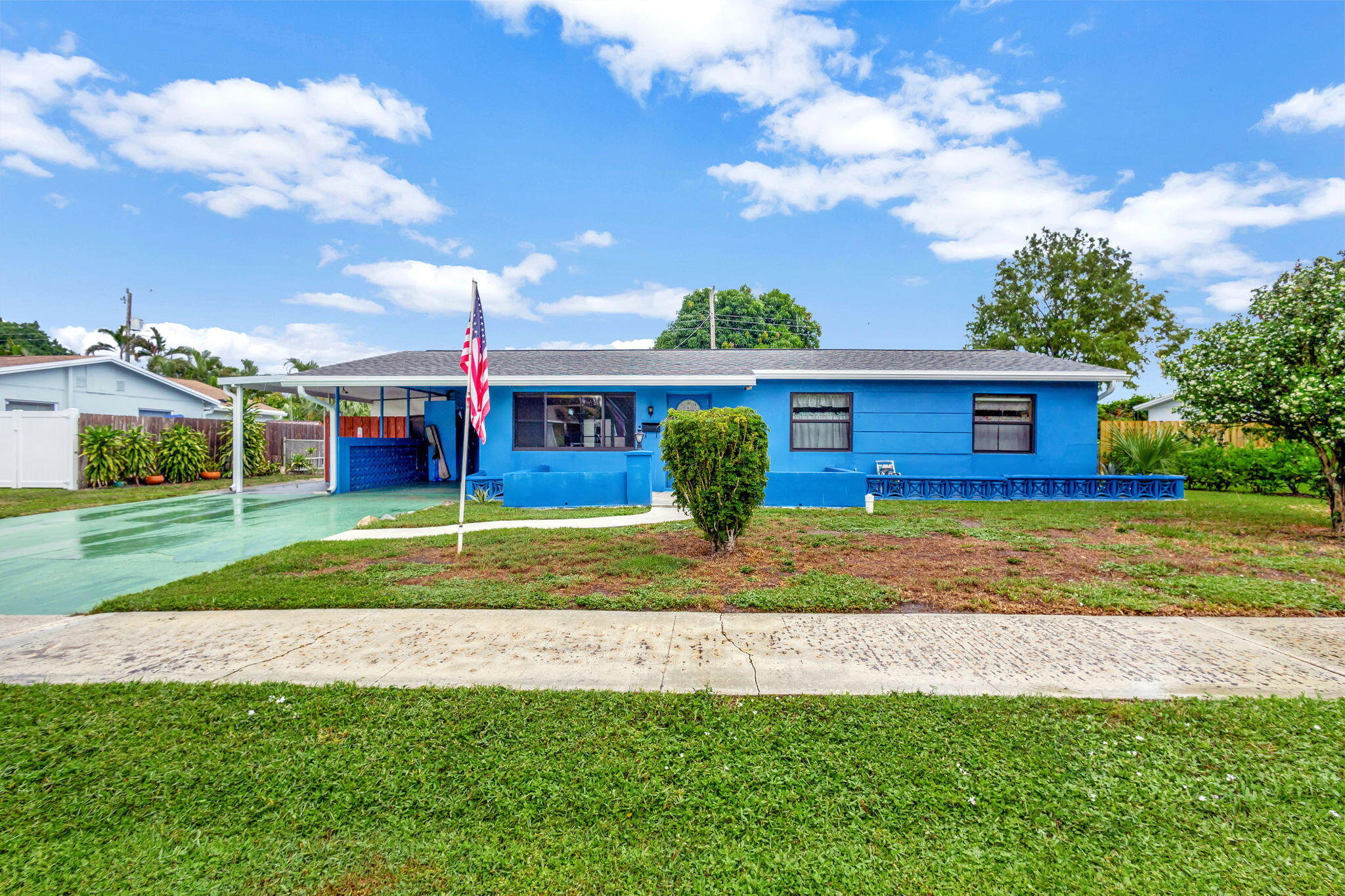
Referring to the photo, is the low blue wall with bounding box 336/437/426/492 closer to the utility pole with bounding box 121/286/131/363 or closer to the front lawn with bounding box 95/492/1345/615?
the front lawn with bounding box 95/492/1345/615

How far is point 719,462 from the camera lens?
6.09 metres

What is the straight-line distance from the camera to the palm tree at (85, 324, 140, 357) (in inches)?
1196

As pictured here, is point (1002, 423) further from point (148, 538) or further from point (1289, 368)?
point (148, 538)

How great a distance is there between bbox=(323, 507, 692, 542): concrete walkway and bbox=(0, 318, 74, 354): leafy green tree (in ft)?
140

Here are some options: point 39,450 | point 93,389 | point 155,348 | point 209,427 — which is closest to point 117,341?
point 155,348

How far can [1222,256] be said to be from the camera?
63.4 ft

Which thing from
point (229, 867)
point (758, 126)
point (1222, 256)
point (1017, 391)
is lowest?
point (229, 867)

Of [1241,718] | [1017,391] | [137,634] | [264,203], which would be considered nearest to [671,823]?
[1241,718]

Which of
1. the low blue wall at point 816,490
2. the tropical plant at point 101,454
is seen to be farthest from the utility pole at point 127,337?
the low blue wall at point 816,490

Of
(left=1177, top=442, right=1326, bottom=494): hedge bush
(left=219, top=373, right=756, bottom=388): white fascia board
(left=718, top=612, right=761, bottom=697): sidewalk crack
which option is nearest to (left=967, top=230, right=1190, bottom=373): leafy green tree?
(left=1177, top=442, right=1326, bottom=494): hedge bush

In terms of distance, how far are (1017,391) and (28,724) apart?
50.9 ft

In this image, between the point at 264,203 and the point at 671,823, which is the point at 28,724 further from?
the point at 264,203

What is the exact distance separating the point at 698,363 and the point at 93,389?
838 inches

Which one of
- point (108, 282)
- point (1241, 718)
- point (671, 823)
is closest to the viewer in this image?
point (671, 823)
